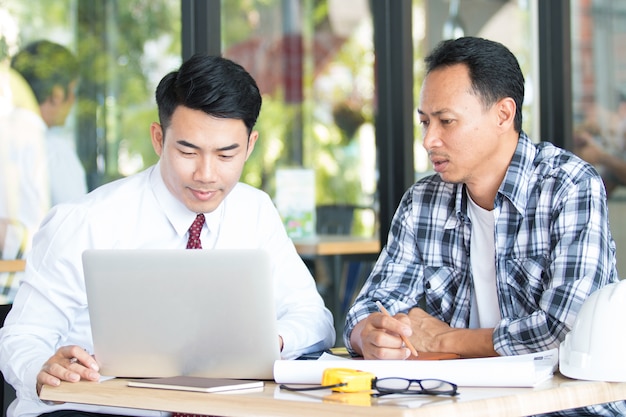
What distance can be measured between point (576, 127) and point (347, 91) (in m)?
3.29

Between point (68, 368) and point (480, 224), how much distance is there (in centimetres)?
109

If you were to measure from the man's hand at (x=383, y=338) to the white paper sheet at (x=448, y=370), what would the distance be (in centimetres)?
27

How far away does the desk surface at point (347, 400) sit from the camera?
1.35 meters

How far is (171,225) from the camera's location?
2234 mm

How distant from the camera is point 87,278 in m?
1.70

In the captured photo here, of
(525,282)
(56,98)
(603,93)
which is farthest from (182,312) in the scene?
(56,98)

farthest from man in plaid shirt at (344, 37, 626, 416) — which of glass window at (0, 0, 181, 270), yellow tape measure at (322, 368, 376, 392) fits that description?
glass window at (0, 0, 181, 270)

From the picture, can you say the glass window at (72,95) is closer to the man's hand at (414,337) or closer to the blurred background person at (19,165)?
the blurred background person at (19,165)

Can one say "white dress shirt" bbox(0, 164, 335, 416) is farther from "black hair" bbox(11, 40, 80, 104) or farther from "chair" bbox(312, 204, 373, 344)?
"black hair" bbox(11, 40, 80, 104)

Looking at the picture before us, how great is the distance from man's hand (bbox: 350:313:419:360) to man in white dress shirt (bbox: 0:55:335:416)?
18cm

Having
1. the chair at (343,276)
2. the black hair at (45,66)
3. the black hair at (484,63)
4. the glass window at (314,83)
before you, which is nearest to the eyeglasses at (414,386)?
the black hair at (484,63)

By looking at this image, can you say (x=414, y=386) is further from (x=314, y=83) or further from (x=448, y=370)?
(x=314, y=83)

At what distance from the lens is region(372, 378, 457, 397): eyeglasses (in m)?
1.44

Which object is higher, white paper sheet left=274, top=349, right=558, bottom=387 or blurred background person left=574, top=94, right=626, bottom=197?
blurred background person left=574, top=94, right=626, bottom=197
